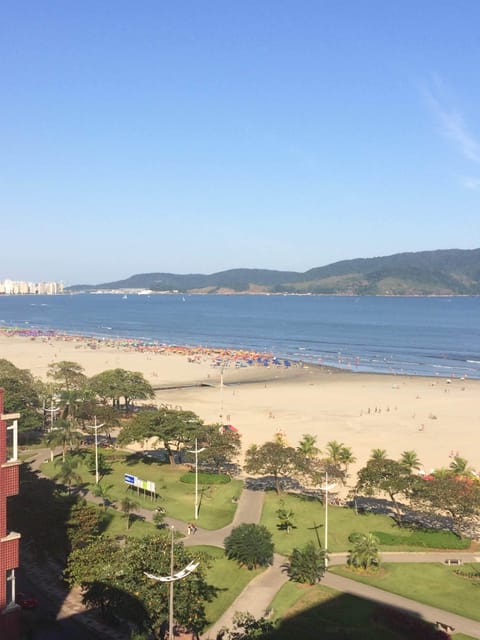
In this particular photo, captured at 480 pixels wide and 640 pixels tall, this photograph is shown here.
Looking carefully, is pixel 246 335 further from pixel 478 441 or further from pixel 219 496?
pixel 219 496

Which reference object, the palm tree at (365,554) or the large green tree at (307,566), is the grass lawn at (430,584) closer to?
the palm tree at (365,554)

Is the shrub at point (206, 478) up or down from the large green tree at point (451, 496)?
down

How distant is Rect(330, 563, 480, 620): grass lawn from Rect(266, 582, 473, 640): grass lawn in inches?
92.2

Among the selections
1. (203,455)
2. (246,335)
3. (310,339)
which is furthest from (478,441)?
(246,335)

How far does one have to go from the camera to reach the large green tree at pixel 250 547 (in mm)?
30641

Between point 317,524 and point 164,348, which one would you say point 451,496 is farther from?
point 164,348

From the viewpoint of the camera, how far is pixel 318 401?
82250 mm

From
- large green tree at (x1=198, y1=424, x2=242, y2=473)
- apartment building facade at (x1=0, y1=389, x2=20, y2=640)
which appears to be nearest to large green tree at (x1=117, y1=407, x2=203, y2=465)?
large green tree at (x1=198, y1=424, x2=242, y2=473)

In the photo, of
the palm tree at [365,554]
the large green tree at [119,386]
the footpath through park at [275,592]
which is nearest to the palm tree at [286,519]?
the footpath through park at [275,592]

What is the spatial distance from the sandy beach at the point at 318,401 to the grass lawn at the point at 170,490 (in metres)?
11.8

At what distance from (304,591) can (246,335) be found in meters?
144

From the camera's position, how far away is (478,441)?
60.8 meters

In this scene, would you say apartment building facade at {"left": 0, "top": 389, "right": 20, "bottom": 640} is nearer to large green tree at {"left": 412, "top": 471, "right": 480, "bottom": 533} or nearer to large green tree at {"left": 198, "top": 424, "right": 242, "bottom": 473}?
large green tree at {"left": 412, "top": 471, "right": 480, "bottom": 533}

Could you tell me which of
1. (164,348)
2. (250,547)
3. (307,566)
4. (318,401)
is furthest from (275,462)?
(164,348)
